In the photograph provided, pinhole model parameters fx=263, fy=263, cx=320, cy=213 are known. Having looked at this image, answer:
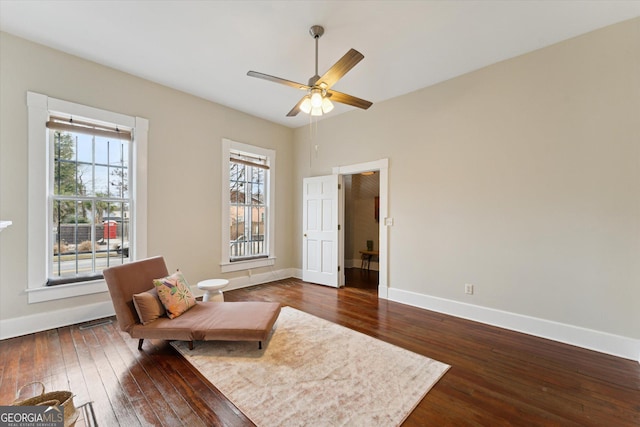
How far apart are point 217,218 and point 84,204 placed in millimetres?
1709

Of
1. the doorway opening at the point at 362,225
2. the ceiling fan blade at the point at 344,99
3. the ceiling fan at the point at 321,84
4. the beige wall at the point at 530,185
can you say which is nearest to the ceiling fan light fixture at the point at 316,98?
the ceiling fan at the point at 321,84

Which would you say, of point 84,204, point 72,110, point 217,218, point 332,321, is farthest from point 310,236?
point 72,110

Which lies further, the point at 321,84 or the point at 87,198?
the point at 87,198

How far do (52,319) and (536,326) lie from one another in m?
5.47

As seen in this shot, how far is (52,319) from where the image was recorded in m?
2.99

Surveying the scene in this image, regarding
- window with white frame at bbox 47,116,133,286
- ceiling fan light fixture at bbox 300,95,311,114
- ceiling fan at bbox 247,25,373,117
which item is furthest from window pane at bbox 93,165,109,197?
ceiling fan light fixture at bbox 300,95,311,114

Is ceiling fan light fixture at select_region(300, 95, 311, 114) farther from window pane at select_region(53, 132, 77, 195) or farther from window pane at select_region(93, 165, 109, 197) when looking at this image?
window pane at select_region(53, 132, 77, 195)

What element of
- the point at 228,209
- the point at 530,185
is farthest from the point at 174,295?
the point at 530,185

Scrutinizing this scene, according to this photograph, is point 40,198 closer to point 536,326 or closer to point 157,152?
point 157,152

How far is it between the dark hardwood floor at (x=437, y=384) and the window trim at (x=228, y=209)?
1.82 m

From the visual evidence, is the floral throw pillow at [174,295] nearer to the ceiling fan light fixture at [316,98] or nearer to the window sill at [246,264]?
the window sill at [246,264]

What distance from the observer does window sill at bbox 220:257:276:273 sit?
458cm

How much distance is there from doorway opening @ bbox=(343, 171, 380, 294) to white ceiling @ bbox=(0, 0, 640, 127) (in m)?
3.08

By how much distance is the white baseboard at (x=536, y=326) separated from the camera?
8.25ft
